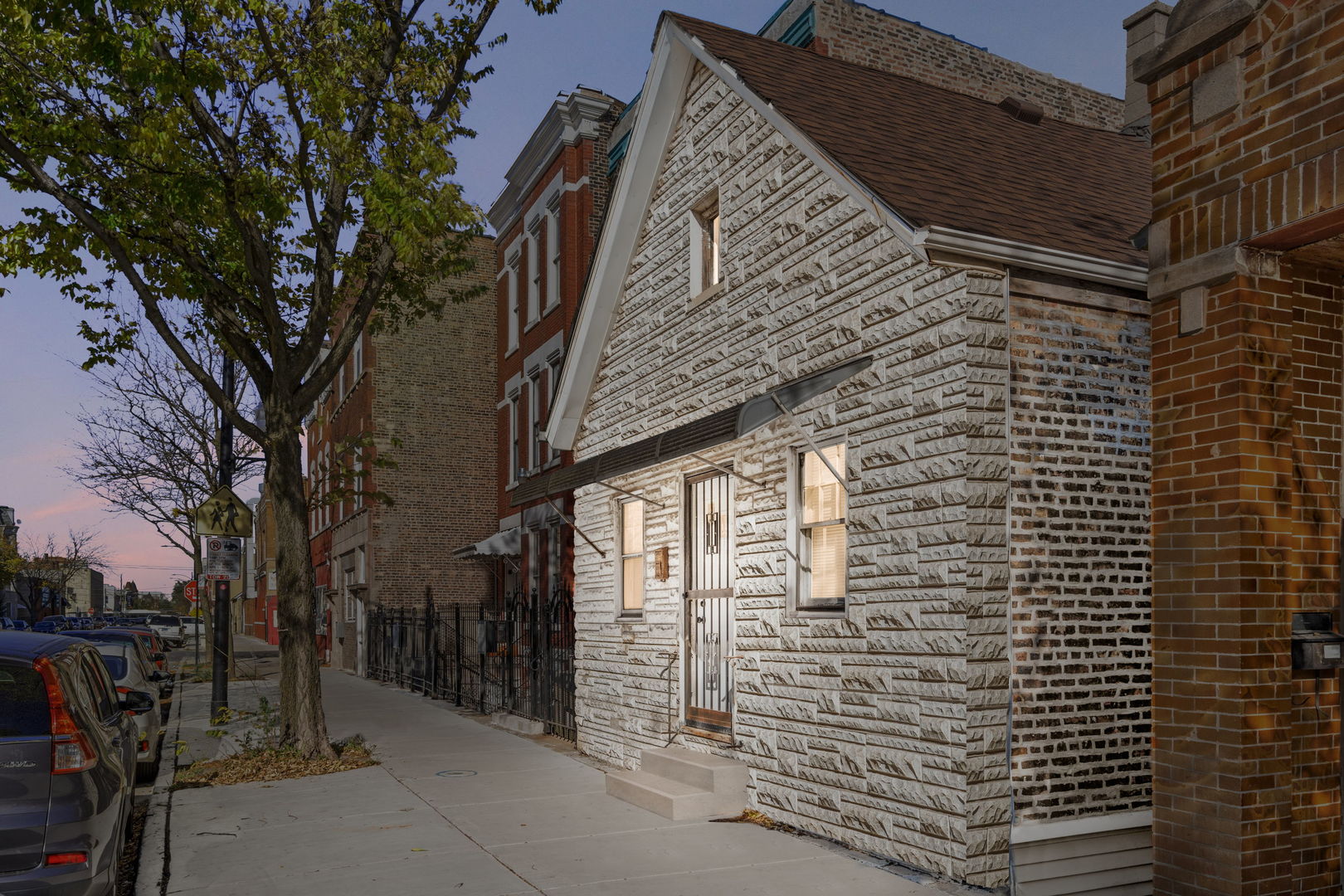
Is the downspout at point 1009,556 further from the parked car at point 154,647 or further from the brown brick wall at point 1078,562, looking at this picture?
the parked car at point 154,647

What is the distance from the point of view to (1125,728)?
7504mm

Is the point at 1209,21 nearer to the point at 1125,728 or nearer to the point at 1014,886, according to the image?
the point at 1125,728

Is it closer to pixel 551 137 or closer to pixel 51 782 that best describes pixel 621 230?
pixel 51 782

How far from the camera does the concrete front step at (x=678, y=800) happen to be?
926cm

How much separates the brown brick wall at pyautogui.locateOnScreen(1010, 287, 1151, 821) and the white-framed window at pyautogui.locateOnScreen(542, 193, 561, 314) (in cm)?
1496

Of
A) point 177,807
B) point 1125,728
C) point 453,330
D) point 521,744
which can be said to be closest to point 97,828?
point 177,807

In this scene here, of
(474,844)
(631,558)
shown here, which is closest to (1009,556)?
(474,844)

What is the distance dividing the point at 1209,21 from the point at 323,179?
1037 cm

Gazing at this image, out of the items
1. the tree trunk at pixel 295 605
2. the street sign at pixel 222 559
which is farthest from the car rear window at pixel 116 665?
the street sign at pixel 222 559

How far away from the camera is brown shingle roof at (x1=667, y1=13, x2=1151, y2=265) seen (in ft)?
25.9

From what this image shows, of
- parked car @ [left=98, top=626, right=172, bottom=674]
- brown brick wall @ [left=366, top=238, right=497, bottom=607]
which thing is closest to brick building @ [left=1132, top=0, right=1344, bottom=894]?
parked car @ [left=98, top=626, right=172, bottom=674]

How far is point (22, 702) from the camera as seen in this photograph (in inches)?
245

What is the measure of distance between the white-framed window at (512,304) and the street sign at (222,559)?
846 cm

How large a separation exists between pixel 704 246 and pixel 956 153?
3.08 meters
